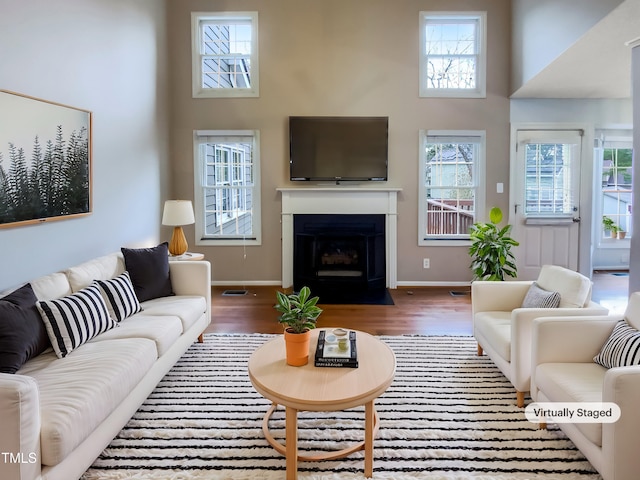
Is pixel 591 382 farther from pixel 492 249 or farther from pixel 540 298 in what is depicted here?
pixel 492 249

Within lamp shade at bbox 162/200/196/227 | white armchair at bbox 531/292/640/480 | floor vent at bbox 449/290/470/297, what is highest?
lamp shade at bbox 162/200/196/227

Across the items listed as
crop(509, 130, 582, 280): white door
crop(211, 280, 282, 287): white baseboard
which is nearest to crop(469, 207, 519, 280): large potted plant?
crop(509, 130, 582, 280): white door

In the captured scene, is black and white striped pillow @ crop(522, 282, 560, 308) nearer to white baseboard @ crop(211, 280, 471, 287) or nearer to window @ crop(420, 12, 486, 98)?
white baseboard @ crop(211, 280, 471, 287)

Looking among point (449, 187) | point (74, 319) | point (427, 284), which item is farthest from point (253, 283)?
point (74, 319)

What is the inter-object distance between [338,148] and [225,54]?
1.89m

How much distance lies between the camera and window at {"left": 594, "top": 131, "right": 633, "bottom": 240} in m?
6.08

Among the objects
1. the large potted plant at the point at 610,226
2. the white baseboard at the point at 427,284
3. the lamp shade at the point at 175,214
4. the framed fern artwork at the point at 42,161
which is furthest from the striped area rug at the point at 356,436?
the large potted plant at the point at 610,226

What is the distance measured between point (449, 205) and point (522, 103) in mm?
1526

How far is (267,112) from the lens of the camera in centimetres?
547

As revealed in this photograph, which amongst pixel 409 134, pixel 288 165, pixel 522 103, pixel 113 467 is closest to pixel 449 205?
pixel 409 134

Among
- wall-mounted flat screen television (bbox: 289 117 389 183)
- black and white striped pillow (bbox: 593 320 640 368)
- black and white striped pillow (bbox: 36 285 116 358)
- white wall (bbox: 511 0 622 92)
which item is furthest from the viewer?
wall-mounted flat screen television (bbox: 289 117 389 183)

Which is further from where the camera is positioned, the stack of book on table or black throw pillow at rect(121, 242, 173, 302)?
black throw pillow at rect(121, 242, 173, 302)

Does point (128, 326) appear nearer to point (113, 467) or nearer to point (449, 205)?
point (113, 467)

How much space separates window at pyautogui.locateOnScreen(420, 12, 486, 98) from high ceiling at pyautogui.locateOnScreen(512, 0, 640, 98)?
0.60 meters
